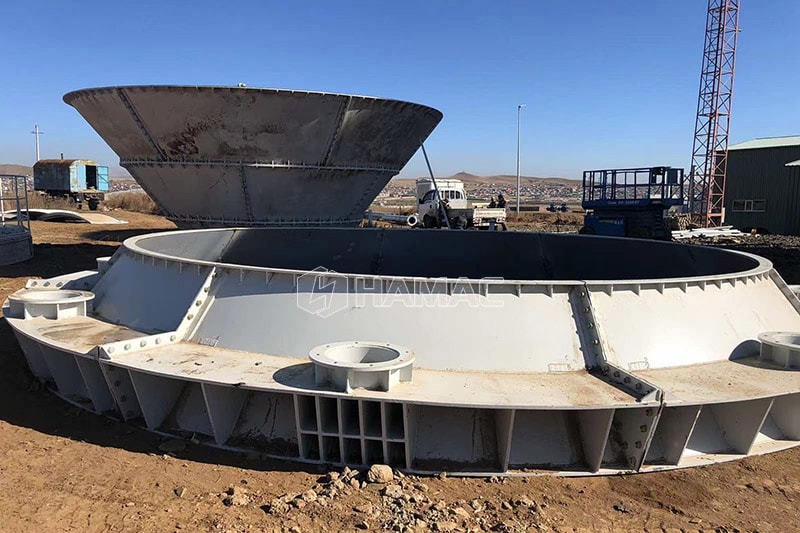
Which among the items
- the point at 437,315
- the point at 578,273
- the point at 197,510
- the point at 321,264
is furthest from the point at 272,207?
the point at 197,510

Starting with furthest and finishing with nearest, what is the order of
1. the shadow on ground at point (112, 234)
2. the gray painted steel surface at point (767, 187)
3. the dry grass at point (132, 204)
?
the dry grass at point (132, 204) < the gray painted steel surface at point (767, 187) < the shadow on ground at point (112, 234)

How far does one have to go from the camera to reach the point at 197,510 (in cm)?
368

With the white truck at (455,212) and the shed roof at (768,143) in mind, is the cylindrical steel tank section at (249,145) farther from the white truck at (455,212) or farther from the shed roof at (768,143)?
the shed roof at (768,143)

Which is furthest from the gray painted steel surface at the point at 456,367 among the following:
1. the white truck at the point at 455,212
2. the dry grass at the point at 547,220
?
the dry grass at the point at 547,220

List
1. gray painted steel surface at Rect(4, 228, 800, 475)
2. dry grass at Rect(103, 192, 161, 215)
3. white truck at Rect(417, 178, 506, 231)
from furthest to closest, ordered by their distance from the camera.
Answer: dry grass at Rect(103, 192, 161, 215) < white truck at Rect(417, 178, 506, 231) < gray painted steel surface at Rect(4, 228, 800, 475)

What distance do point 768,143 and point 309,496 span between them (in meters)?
36.8

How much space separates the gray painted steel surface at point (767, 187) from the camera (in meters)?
28.1

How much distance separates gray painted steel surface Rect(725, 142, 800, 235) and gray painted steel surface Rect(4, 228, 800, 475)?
2667 cm

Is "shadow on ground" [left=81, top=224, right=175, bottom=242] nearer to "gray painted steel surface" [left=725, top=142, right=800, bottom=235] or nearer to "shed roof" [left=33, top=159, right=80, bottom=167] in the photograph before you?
"shed roof" [left=33, top=159, right=80, bottom=167]

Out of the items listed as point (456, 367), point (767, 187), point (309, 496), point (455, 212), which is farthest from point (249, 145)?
point (767, 187)

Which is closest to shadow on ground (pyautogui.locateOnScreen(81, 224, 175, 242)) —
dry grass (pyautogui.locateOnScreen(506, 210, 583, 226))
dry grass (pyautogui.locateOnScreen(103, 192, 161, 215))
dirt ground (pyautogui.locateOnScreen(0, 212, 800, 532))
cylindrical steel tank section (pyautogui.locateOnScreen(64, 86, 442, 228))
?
cylindrical steel tank section (pyautogui.locateOnScreen(64, 86, 442, 228))

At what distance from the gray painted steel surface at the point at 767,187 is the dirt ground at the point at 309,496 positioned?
28.4 metres

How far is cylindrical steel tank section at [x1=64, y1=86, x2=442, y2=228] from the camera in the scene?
412 inches

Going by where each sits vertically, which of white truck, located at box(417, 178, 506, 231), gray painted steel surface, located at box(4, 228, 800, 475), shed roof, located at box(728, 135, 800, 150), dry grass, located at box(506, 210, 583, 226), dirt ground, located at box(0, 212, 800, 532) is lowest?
dirt ground, located at box(0, 212, 800, 532)
